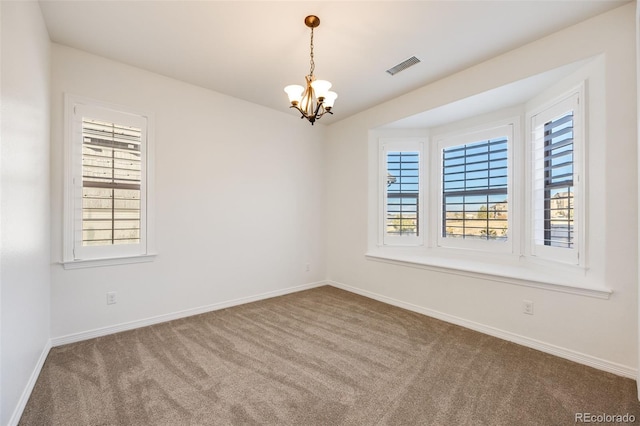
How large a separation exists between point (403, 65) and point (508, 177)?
6.26 ft

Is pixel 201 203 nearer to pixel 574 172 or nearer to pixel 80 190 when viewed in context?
pixel 80 190

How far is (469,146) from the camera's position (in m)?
3.89

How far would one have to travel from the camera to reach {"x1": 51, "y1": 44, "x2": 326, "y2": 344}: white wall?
2797mm

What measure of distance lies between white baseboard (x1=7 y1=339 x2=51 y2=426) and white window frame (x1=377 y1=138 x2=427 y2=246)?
3.95m

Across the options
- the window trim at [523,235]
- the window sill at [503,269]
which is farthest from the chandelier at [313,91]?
the window sill at [503,269]

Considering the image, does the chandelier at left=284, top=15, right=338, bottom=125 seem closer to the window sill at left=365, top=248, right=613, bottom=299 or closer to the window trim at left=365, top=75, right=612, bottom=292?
the window trim at left=365, top=75, right=612, bottom=292

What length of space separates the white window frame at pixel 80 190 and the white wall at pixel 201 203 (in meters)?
0.07

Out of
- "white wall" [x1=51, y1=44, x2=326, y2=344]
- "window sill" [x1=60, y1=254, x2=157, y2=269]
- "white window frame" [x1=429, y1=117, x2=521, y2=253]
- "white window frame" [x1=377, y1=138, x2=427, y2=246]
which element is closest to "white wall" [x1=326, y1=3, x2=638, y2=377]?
"white window frame" [x1=377, y1=138, x2=427, y2=246]

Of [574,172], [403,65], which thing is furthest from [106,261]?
[574,172]

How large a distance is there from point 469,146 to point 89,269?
15.7 feet

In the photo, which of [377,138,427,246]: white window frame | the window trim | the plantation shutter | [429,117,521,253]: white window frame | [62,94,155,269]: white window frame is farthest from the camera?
[377,138,427,246]: white window frame

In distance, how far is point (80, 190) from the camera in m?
2.78

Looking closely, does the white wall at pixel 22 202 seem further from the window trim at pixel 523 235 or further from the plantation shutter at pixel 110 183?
the window trim at pixel 523 235

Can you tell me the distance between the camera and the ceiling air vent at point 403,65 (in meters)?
2.97
